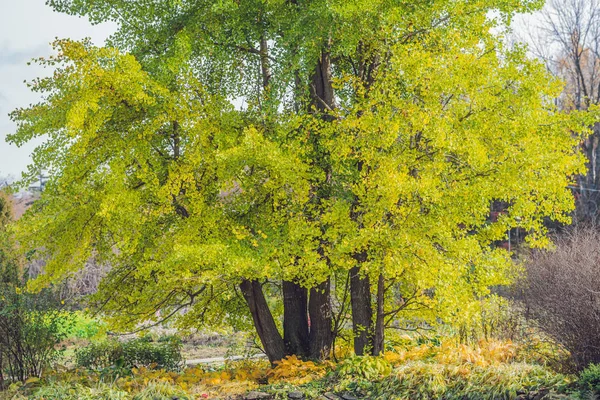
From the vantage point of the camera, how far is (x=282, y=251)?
7.87m

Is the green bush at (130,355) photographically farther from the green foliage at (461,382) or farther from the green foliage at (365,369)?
the green foliage at (461,382)

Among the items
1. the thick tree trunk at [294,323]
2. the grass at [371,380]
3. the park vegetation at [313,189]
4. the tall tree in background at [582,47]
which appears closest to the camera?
the grass at [371,380]

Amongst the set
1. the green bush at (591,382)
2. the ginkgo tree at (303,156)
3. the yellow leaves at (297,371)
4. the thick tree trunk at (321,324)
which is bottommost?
the yellow leaves at (297,371)

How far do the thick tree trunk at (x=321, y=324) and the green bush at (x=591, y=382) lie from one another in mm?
4269

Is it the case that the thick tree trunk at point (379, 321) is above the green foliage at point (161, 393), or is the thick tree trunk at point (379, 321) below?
above

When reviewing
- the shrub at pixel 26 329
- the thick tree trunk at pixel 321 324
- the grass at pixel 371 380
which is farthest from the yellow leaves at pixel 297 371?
the shrub at pixel 26 329

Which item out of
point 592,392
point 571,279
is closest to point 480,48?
point 571,279

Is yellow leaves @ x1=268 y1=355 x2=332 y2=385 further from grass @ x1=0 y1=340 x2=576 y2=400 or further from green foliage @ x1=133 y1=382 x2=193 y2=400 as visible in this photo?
green foliage @ x1=133 y1=382 x2=193 y2=400

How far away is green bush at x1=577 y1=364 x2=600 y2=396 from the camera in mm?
5719

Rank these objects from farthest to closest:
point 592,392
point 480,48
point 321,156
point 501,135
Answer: point 321,156 < point 480,48 < point 501,135 < point 592,392

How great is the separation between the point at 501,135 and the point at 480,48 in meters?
1.31

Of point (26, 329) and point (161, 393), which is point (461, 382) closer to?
point (161, 393)

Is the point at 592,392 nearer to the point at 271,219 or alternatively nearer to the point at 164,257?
the point at 271,219

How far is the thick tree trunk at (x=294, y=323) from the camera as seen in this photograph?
9.80 m
